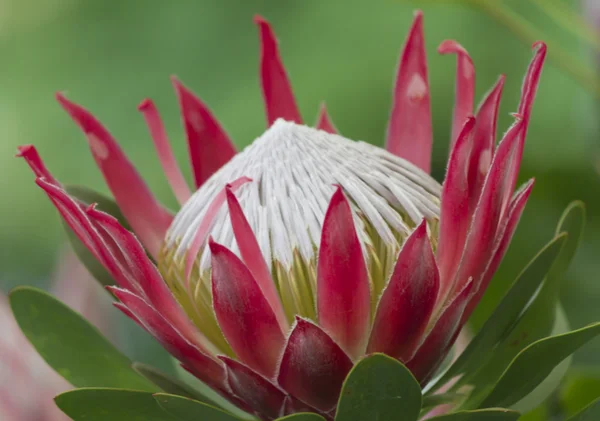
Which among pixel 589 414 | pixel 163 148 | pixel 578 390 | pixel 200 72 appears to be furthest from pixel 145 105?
→ pixel 200 72

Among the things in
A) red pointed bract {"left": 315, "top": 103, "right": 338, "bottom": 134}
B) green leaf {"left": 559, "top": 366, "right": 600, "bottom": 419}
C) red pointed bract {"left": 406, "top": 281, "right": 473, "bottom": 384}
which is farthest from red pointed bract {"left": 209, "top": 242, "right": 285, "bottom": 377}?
green leaf {"left": 559, "top": 366, "right": 600, "bottom": 419}

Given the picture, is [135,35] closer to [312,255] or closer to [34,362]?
[34,362]

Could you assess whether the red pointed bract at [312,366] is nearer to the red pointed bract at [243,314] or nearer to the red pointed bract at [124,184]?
the red pointed bract at [243,314]

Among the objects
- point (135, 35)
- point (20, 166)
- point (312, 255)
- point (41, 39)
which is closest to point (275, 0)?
point (135, 35)

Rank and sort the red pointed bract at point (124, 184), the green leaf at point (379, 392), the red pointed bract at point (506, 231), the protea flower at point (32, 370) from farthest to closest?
the protea flower at point (32, 370)
the red pointed bract at point (124, 184)
the red pointed bract at point (506, 231)
the green leaf at point (379, 392)

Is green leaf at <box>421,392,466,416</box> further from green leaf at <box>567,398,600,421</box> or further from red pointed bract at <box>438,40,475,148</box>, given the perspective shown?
red pointed bract at <box>438,40,475,148</box>

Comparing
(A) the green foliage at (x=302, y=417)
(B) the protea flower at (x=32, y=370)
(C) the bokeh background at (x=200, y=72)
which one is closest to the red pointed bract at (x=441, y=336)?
(A) the green foliage at (x=302, y=417)
